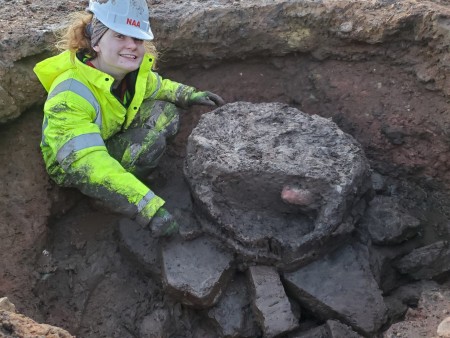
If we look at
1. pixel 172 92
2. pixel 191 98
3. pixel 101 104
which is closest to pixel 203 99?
pixel 191 98

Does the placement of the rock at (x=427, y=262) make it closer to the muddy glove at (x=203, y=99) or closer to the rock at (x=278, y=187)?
the rock at (x=278, y=187)

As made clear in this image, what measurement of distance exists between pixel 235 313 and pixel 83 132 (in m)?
1.22

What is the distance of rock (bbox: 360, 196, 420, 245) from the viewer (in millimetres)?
3117

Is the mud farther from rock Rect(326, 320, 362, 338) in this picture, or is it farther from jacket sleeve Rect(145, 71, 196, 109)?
rock Rect(326, 320, 362, 338)

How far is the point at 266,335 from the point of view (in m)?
2.76

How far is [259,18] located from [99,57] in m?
1.30

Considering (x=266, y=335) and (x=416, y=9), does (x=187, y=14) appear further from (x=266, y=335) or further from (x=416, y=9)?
(x=266, y=335)

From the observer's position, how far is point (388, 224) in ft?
10.3

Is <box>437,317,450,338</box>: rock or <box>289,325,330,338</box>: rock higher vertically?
<box>437,317,450,338</box>: rock

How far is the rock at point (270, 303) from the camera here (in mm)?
2750

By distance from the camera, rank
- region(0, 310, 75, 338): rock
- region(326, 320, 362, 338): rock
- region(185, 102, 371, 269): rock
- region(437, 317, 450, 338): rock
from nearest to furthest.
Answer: region(0, 310, 75, 338): rock
region(437, 317, 450, 338): rock
region(326, 320, 362, 338): rock
region(185, 102, 371, 269): rock

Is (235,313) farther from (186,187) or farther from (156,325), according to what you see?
(186,187)

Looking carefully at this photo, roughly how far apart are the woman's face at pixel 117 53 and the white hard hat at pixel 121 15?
5cm

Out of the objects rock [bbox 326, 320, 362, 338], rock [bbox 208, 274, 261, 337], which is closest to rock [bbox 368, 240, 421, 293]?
rock [bbox 326, 320, 362, 338]
